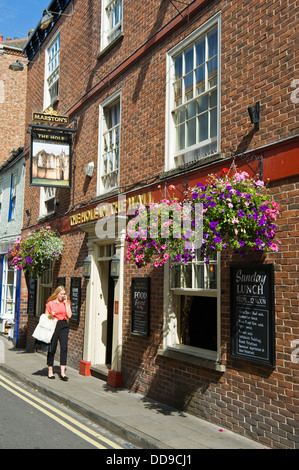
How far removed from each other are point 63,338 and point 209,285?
4353mm

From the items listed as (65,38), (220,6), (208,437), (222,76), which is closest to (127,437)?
(208,437)

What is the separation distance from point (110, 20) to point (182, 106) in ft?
15.1

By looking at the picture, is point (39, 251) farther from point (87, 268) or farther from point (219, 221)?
point (219, 221)

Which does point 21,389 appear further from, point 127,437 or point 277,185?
point 277,185

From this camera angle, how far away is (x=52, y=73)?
14539mm

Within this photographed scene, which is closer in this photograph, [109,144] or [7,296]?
[109,144]

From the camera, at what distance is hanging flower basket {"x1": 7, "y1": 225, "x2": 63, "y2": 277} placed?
1219cm

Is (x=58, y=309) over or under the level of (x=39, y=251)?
under

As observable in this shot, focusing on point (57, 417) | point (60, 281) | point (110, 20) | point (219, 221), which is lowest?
point (57, 417)

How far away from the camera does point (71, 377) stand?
9953 mm

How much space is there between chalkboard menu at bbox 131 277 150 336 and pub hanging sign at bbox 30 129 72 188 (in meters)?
4.26

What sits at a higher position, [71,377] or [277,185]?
[277,185]

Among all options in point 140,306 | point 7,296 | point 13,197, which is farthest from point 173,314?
point 7,296

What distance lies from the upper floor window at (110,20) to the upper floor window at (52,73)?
3381 mm
